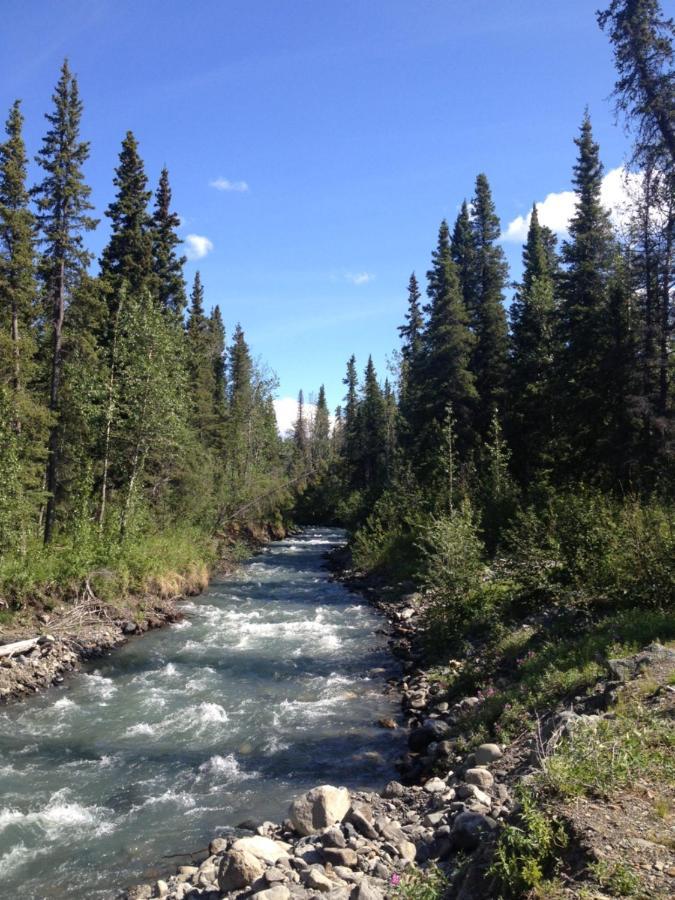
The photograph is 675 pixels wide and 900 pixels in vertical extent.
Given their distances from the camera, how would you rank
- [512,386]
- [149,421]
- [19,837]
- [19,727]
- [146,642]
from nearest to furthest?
[19,837] → [19,727] → [146,642] → [149,421] → [512,386]

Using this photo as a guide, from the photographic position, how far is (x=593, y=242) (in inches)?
1102

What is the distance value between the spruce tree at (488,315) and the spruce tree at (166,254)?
55.4 feet

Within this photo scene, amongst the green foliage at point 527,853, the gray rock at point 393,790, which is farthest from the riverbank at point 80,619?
the green foliage at point 527,853

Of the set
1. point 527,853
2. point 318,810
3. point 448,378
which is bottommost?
point 318,810

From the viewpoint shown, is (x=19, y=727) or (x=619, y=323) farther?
(x=619, y=323)

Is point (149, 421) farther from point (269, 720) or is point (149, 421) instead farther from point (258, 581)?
point (269, 720)

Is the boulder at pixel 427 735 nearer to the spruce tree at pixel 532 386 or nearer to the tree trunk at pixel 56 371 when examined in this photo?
the tree trunk at pixel 56 371

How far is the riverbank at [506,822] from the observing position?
4.25 metres

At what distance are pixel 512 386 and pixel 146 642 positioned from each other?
22.8m

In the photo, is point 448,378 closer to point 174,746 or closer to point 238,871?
point 174,746

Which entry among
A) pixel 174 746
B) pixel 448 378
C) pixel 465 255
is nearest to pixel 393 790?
pixel 174 746

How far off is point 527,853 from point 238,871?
2.96 metres

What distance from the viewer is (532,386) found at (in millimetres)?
→ 28688

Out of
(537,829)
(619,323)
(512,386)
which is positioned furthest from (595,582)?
(512,386)
